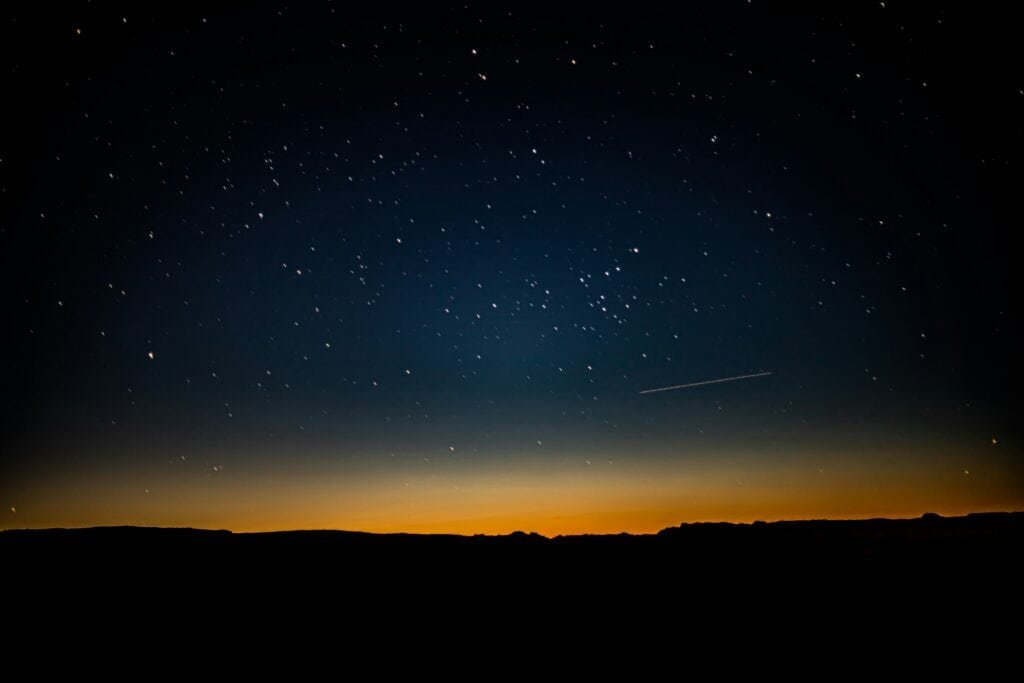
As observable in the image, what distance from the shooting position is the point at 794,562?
13336 millimetres

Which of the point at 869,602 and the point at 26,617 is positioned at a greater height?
the point at 26,617

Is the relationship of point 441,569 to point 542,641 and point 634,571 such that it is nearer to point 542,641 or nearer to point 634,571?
point 634,571

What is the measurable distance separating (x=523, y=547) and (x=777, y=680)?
34.3 ft

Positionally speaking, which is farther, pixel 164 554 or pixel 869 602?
pixel 164 554

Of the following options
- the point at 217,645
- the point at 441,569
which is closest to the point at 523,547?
the point at 441,569

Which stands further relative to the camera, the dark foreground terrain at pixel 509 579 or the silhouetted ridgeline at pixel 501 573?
the silhouetted ridgeline at pixel 501 573

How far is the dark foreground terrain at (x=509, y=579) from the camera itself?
9.33 meters

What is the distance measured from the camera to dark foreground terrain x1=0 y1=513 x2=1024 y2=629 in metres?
9.33

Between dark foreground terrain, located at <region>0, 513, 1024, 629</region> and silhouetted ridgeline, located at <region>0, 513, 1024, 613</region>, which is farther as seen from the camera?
silhouetted ridgeline, located at <region>0, 513, 1024, 613</region>

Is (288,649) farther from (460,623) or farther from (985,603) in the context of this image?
(985,603)

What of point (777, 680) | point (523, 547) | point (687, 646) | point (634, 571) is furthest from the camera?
point (523, 547)

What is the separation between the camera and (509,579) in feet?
37.3

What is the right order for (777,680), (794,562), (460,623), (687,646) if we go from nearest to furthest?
(777,680)
(687,646)
(460,623)
(794,562)

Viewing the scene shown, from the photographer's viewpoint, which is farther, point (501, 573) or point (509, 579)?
point (501, 573)
